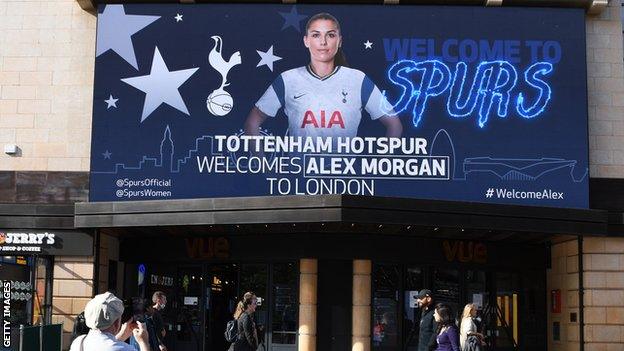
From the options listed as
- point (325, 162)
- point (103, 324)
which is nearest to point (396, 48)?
point (325, 162)

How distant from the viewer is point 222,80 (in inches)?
713

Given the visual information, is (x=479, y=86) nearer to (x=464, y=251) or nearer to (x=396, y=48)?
(x=396, y=48)

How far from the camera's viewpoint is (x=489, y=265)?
62.5 ft

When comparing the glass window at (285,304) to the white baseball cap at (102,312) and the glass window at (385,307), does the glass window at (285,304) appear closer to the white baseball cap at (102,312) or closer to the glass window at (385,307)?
the glass window at (385,307)

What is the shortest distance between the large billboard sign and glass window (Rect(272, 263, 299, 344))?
1843mm

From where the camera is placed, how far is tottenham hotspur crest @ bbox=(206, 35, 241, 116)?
17984 mm

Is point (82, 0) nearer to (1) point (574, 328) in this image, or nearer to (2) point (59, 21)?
(2) point (59, 21)

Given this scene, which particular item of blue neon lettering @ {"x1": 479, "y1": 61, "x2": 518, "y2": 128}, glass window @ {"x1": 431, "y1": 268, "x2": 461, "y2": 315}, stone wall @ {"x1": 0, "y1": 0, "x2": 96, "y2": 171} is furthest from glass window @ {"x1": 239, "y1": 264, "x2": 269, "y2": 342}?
blue neon lettering @ {"x1": 479, "y1": 61, "x2": 518, "y2": 128}

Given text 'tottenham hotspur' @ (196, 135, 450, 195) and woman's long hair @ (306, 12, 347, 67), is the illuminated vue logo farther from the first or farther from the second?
text 'tottenham hotspur' @ (196, 135, 450, 195)

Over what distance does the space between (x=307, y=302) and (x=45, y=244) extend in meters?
5.40

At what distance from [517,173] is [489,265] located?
2.40 metres

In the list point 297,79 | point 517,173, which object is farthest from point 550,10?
point 297,79

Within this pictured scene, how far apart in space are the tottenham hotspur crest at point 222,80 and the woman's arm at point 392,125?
3149mm

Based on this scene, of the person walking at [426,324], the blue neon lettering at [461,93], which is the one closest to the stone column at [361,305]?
the blue neon lettering at [461,93]
